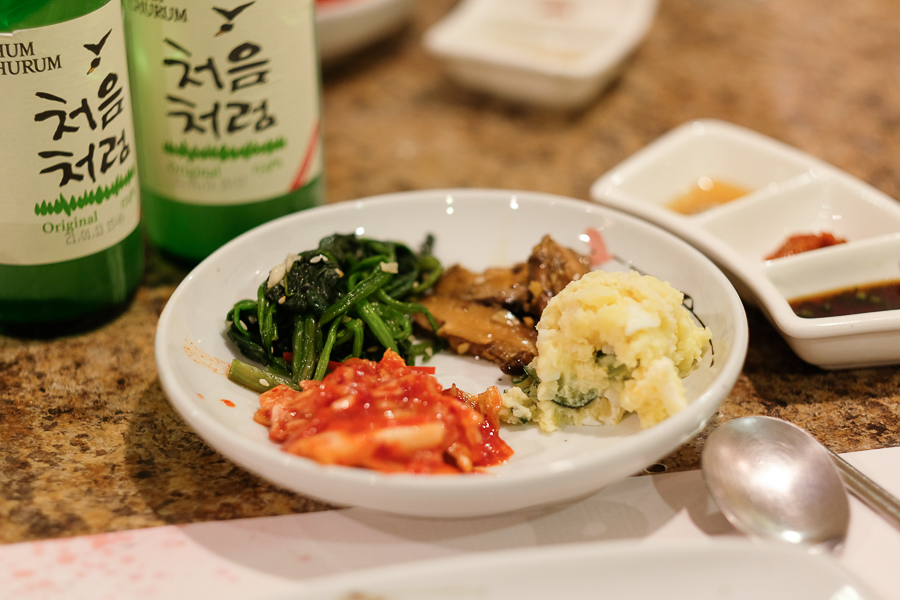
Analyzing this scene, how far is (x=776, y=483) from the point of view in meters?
1.20

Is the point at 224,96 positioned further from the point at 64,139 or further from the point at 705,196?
the point at 705,196

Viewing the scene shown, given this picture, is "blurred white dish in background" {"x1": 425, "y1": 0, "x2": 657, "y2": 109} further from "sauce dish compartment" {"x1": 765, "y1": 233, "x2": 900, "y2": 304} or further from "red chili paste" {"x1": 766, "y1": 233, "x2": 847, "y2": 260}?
"sauce dish compartment" {"x1": 765, "y1": 233, "x2": 900, "y2": 304}

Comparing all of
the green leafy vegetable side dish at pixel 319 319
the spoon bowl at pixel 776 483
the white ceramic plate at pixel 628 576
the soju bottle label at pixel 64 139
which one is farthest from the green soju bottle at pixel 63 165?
the spoon bowl at pixel 776 483

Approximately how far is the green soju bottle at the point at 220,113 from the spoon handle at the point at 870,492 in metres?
1.31

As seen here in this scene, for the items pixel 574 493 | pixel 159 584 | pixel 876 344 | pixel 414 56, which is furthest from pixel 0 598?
pixel 414 56

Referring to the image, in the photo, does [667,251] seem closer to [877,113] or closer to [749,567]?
[749,567]

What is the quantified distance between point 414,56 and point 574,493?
251 centimetres

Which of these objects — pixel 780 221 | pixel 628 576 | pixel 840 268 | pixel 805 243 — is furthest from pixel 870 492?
pixel 780 221

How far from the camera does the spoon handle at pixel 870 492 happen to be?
1.20m

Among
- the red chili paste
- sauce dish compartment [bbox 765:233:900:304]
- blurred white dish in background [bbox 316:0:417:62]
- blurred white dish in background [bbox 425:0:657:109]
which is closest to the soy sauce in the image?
sauce dish compartment [bbox 765:233:900:304]

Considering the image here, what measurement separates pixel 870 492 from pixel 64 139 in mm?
1525

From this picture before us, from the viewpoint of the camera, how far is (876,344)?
1.48 metres

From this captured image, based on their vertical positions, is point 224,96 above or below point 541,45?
above

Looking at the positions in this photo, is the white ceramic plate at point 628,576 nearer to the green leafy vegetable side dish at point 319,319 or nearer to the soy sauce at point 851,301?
the green leafy vegetable side dish at point 319,319
